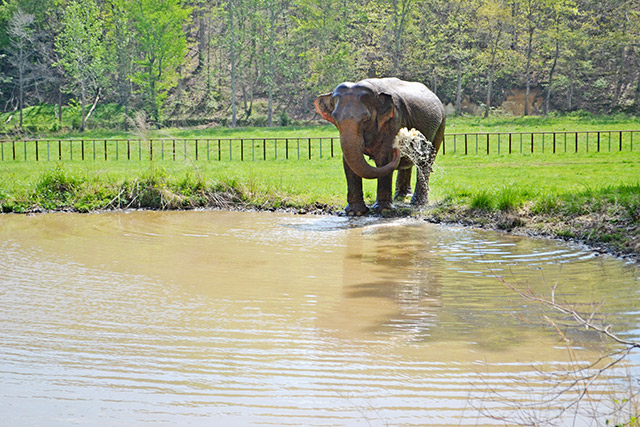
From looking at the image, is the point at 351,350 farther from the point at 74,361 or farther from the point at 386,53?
the point at 386,53

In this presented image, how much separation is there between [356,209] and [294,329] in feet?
27.3

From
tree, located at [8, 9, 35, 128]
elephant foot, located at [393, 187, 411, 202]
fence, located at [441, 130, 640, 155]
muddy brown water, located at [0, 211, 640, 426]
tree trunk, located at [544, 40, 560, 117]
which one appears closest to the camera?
muddy brown water, located at [0, 211, 640, 426]

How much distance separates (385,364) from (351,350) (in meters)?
0.49

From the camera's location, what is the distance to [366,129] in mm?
14922

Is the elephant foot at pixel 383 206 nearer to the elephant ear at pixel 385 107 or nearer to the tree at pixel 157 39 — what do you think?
the elephant ear at pixel 385 107

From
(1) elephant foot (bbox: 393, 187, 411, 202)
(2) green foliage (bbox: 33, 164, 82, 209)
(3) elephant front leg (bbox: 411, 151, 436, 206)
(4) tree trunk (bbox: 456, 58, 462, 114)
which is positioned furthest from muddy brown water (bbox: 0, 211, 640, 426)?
(4) tree trunk (bbox: 456, 58, 462, 114)

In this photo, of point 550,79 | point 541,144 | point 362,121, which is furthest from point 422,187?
point 550,79

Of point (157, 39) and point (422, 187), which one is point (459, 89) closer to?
point (157, 39)

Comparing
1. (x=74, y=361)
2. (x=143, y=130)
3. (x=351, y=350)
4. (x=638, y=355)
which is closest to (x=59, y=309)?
(x=74, y=361)

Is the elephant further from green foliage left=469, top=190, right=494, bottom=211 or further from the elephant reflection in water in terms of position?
the elephant reflection in water

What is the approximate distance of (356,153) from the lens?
47.9 ft

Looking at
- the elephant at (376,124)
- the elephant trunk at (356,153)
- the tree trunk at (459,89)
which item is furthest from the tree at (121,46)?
the elephant trunk at (356,153)

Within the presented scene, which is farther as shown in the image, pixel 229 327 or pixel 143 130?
→ pixel 143 130

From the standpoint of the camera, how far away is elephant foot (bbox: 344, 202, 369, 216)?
15.7 meters
